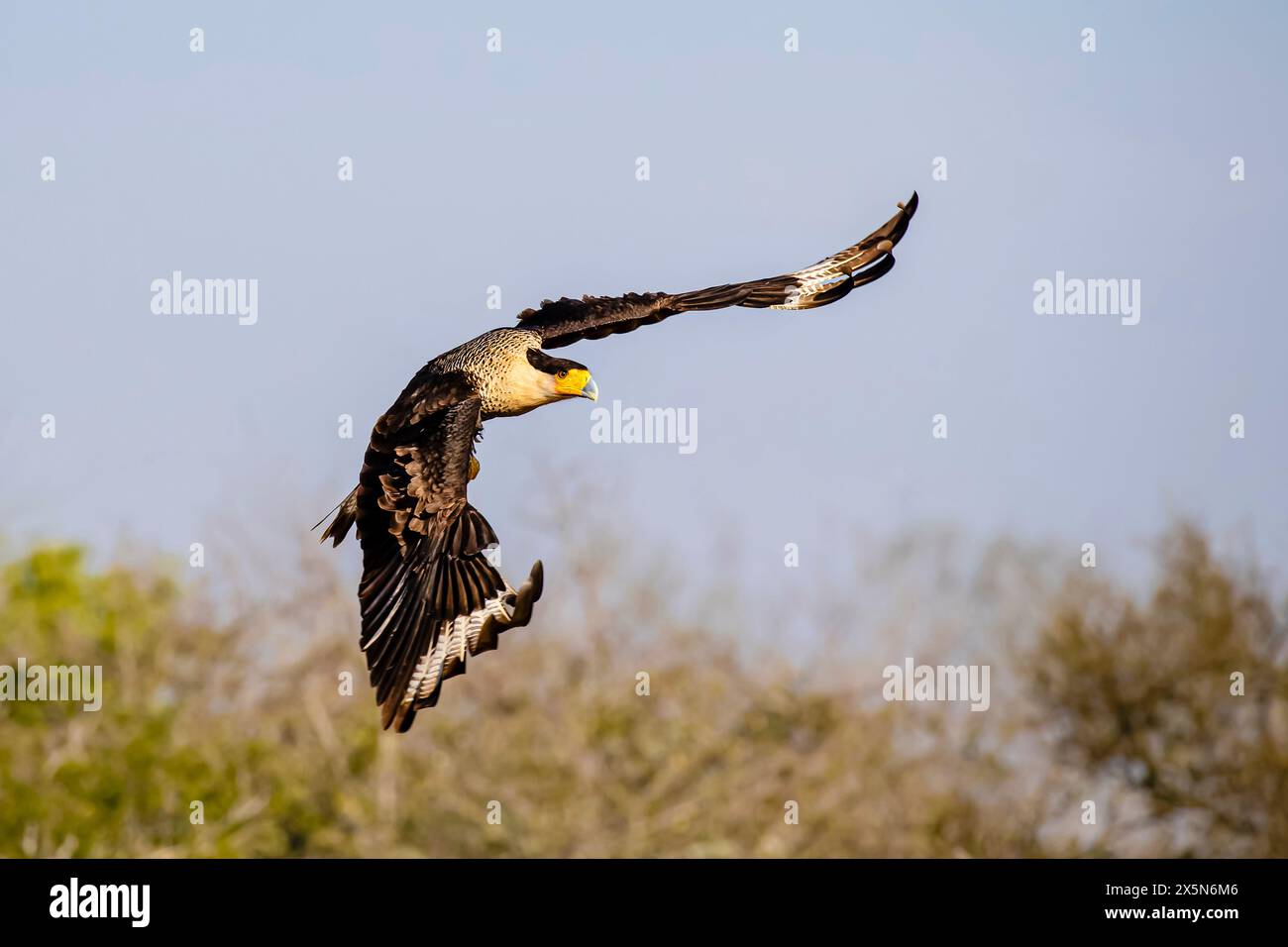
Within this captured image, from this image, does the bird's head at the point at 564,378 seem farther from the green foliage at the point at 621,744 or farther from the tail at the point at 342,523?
the green foliage at the point at 621,744

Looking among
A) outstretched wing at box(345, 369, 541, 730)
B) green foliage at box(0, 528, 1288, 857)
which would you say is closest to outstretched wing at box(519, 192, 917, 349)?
outstretched wing at box(345, 369, 541, 730)

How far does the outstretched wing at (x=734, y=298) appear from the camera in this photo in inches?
401

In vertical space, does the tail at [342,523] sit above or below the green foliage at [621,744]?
above

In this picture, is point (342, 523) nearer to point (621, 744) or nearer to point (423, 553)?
point (423, 553)

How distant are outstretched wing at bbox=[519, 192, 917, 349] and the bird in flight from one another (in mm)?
11

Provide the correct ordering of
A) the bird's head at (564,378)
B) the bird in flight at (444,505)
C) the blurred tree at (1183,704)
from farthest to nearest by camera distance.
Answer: the blurred tree at (1183,704) < the bird's head at (564,378) < the bird in flight at (444,505)

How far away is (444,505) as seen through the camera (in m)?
9.14

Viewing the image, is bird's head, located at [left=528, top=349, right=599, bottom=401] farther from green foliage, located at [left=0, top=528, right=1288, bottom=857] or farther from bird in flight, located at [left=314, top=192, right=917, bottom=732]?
green foliage, located at [left=0, top=528, right=1288, bottom=857]

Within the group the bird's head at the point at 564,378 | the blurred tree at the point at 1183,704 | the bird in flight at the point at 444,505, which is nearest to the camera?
the bird in flight at the point at 444,505

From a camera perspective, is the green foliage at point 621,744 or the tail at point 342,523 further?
the green foliage at point 621,744

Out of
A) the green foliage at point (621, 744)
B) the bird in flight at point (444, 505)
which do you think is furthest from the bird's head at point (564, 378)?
the green foliage at point (621, 744)

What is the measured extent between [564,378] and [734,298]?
117 cm
